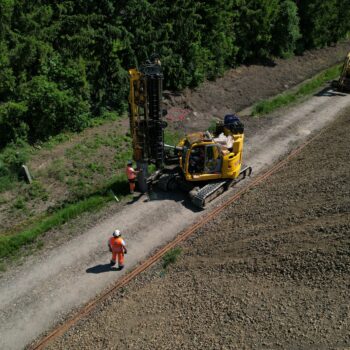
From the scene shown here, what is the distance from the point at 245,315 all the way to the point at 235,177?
7572mm

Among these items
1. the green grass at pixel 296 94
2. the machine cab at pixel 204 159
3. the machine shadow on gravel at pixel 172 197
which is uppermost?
the machine cab at pixel 204 159

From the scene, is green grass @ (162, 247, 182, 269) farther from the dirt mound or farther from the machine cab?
the dirt mound

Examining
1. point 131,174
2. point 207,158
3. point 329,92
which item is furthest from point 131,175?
point 329,92

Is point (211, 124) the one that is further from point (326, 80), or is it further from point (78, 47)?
point (326, 80)

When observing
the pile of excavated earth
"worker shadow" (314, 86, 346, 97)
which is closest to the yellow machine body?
the pile of excavated earth

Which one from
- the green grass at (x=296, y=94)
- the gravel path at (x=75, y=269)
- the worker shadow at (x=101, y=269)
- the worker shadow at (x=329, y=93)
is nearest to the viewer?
the gravel path at (x=75, y=269)

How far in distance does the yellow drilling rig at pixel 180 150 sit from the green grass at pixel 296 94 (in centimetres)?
862

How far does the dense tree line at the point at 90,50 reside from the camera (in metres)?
18.2

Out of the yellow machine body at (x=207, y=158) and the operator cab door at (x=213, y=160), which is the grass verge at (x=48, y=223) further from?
the operator cab door at (x=213, y=160)

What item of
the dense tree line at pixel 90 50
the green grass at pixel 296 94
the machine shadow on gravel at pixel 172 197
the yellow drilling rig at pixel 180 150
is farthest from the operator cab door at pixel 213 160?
the green grass at pixel 296 94

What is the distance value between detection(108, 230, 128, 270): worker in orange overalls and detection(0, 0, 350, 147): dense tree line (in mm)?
9314

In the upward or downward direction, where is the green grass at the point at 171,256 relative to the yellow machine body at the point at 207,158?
downward

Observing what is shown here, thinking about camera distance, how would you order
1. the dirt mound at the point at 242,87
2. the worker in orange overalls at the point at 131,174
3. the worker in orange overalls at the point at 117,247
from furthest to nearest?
the dirt mound at the point at 242,87 < the worker in orange overalls at the point at 131,174 < the worker in orange overalls at the point at 117,247

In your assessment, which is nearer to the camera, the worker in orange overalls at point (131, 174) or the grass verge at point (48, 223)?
the grass verge at point (48, 223)
